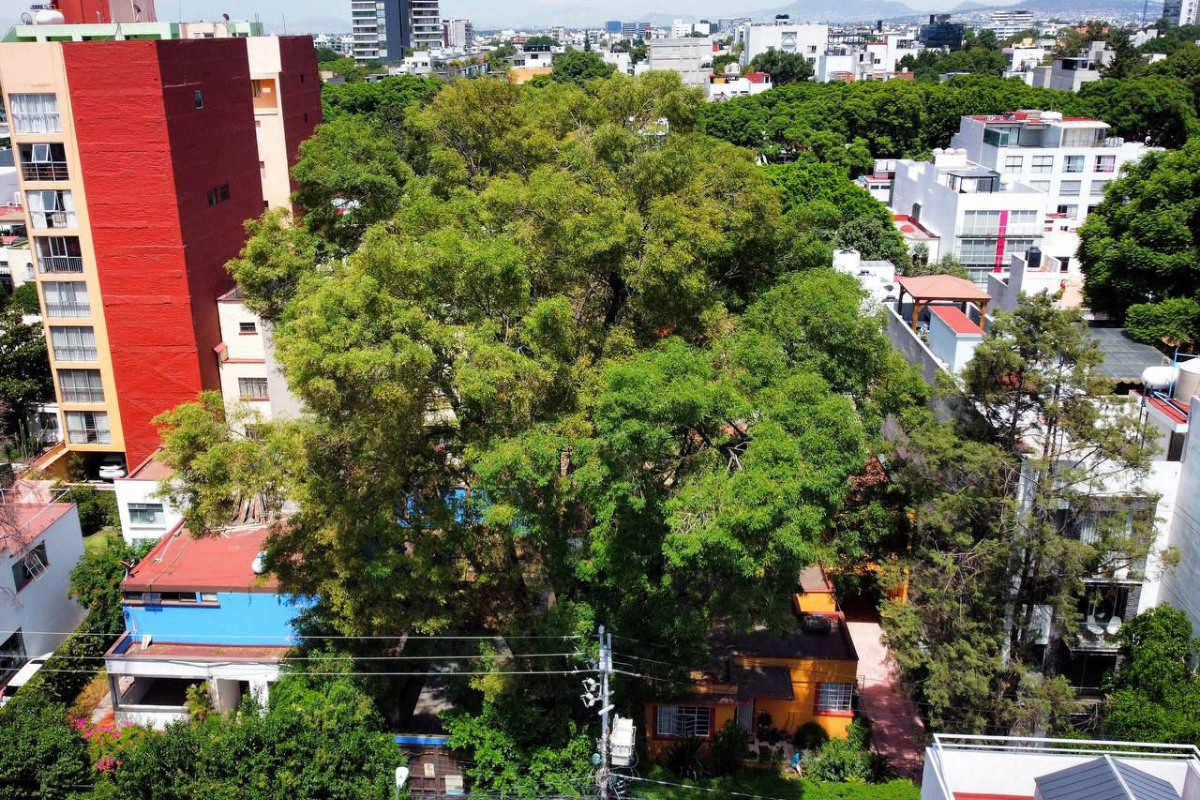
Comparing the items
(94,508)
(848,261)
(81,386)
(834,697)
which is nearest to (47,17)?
(81,386)

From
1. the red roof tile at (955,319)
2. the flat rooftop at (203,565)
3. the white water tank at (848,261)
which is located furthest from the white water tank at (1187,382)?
the flat rooftop at (203,565)

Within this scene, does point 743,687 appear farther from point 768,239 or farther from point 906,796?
point 768,239

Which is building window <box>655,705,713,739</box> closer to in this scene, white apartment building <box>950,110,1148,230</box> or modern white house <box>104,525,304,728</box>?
modern white house <box>104,525,304,728</box>

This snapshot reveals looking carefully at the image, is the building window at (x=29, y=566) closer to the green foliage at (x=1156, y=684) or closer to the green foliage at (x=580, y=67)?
the green foliage at (x=1156, y=684)

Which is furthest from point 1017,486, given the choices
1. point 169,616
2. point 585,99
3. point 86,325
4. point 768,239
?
point 86,325

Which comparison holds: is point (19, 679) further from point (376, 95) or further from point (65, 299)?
point (376, 95)

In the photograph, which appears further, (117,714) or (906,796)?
(117,714)

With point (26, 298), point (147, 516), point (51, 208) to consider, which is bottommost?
point (147, 516)
